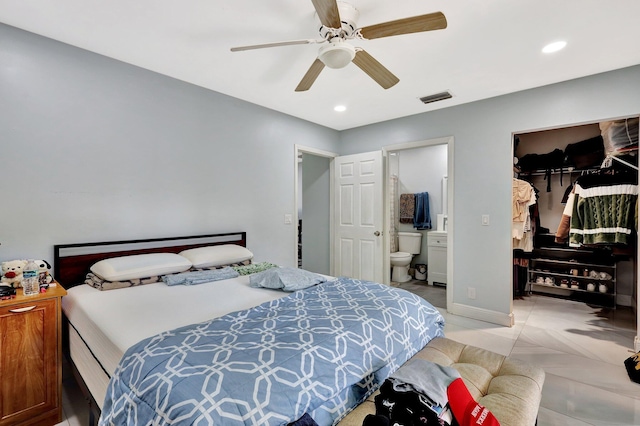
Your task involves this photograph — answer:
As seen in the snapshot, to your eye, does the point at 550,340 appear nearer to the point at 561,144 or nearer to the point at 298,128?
the point at 561,144

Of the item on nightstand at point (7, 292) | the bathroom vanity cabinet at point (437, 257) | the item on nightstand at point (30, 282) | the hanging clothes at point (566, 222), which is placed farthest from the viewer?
the bathroom vanity cabinet at point (437, 257)

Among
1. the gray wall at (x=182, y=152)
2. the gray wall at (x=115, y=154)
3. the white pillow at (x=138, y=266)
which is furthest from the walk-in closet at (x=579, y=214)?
the white pillow at (x=138, y=266)

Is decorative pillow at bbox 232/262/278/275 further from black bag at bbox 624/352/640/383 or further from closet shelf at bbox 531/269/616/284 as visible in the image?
closet shelf at bbox 531/269/616/284

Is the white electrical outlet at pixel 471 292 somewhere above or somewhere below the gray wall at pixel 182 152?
below

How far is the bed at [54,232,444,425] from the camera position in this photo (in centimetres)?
100

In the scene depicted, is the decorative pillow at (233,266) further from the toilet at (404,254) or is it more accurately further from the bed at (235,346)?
the toilet at (404,254)

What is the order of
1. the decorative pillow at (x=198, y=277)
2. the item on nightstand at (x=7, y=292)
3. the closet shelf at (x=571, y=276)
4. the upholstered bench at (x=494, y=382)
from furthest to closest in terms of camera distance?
the closet shelf at (x=571, y=276)
the decorative pillow at (x=198, y=277)
the item on nightstand at (x=7, y=292)
the upholstered bench at (x=494, y=382)

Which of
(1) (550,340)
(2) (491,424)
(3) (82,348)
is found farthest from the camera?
(1) (550,340)

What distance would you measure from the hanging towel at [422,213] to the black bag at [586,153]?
199 centimetres

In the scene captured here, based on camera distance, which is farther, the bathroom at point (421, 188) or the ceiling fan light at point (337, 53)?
the bathroom at point (421, 188)

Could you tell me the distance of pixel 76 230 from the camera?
2.39 metres

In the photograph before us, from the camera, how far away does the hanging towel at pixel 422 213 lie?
532 cm

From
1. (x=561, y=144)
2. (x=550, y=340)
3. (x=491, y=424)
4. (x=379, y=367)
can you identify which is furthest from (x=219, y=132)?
(x=561, y=144)

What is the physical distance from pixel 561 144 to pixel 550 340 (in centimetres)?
290
